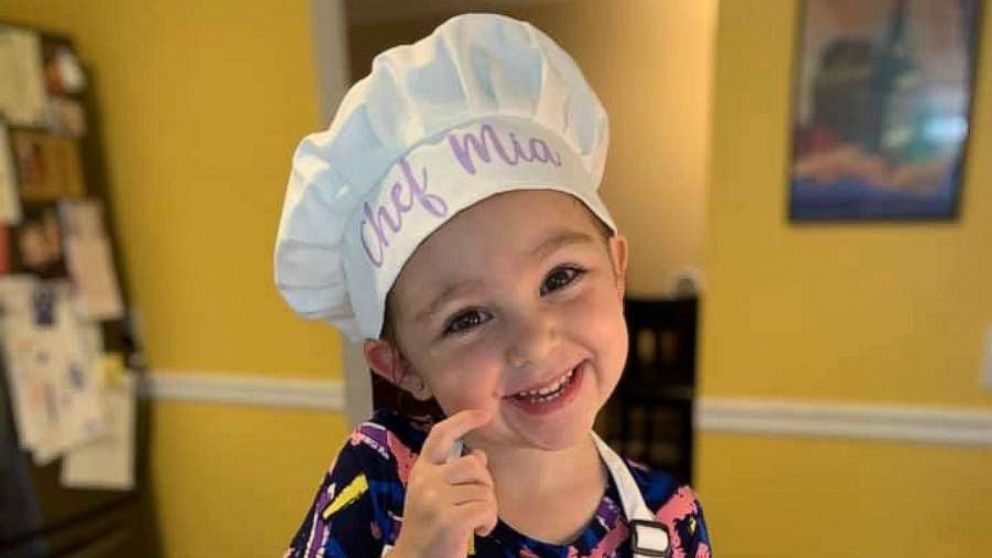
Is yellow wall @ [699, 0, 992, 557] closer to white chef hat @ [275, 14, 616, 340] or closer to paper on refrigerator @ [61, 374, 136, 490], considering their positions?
white chef hat @ [275, 14, 616, 340]

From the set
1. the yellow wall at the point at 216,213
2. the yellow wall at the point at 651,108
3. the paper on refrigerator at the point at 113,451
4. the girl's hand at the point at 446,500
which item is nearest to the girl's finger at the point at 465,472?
the girl's hand at the point at 446,500

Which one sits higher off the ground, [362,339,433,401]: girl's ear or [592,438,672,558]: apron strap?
[362,339,433,401]: girl's ear

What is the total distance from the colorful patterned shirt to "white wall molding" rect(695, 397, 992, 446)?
0.76m

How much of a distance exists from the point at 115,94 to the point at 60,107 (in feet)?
0.41

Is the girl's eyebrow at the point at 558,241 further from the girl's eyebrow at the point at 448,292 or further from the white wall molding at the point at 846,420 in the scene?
the white wall molding at the point at 846,420

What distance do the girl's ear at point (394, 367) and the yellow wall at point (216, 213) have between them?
105cm

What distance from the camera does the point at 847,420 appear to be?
1.38 m

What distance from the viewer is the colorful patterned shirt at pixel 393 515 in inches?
24.5

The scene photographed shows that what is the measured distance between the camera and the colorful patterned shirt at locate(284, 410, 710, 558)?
0.62 m

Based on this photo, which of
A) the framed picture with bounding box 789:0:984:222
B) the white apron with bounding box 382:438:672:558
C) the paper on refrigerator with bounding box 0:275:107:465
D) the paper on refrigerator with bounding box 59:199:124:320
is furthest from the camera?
the paper on refrigerator with bounding box 59:199:124:320

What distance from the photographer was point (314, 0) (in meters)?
1.55

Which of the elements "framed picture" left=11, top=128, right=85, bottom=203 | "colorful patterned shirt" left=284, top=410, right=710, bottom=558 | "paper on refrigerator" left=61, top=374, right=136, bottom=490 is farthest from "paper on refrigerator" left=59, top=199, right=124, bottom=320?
"colorful patterned shirt" left=284, top=410, right=710, bottom=558

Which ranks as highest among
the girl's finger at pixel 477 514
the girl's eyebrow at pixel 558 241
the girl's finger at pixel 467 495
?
the girl's eyebrow at pixel 558 241

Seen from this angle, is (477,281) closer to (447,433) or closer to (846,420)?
(447,433)
